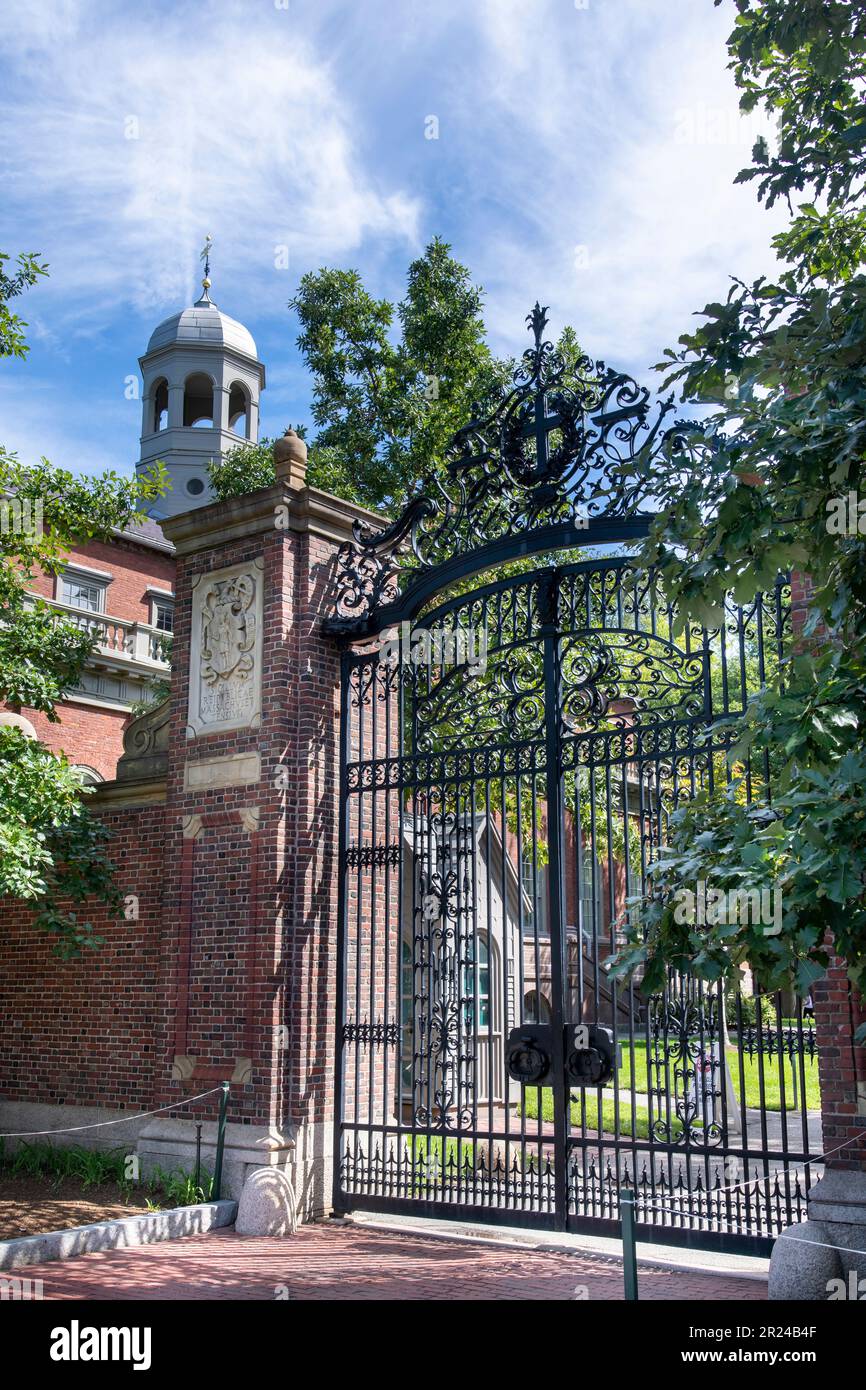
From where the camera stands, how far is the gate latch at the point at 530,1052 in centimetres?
789

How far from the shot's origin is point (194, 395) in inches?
1522

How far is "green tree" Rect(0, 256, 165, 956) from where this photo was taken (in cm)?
954

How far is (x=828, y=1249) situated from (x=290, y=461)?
6.88m

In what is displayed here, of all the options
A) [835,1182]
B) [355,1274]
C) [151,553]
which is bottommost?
[355,1274]

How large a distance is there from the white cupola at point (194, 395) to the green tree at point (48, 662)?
26.1 meters

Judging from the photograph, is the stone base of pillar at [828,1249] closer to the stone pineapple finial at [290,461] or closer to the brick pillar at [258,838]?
the brick pillar at [258,838]

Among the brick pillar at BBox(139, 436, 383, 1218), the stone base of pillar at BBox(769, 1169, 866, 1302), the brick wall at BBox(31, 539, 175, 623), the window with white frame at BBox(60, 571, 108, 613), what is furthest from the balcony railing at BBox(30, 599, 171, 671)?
the stone base of pillar at BBox(769, 1169, 866, 1302)

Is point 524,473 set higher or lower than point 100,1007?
higher

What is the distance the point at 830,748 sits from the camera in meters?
4.14

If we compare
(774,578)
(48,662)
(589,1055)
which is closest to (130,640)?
(48,662)

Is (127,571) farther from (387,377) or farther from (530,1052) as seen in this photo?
(530,1052)

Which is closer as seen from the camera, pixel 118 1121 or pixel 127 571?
pixel 118 1121

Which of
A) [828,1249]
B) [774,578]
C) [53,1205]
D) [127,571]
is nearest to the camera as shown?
[774,578]

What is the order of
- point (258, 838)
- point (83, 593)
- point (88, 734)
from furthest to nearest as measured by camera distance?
point (83, 593), point (88, 734), point (258, 838)
